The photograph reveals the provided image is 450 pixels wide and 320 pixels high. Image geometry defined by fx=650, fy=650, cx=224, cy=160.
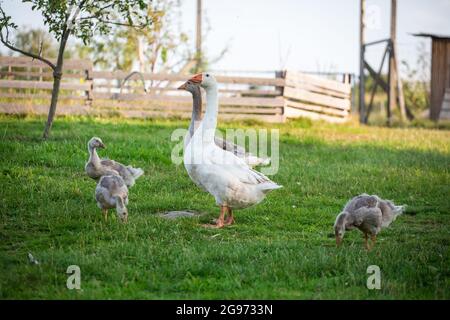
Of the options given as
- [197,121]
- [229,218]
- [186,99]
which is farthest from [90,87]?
[229,218]

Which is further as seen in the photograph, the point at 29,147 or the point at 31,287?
the point at 29,147

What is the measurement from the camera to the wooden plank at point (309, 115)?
20.9 meters

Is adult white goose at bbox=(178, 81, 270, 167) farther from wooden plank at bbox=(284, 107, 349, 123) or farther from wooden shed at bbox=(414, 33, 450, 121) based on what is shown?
wooden shed at bbox=(414, 33, 450, 121)

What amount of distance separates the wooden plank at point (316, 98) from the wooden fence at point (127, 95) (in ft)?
0.11

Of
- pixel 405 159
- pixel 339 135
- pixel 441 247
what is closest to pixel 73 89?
pixel 339 135

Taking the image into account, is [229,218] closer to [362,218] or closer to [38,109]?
[362,218]

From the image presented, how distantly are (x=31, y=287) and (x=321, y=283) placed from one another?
269cm

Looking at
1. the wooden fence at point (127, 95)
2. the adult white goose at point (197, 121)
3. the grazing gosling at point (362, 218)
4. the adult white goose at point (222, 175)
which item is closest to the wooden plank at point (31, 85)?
the wooden fence at point (127, 95)

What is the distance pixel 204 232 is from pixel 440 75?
21.5 m

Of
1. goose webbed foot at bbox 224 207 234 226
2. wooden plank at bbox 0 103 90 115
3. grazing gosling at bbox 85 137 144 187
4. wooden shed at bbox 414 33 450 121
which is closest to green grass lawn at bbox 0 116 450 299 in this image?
Answer: goose webbed foot at bbox 224 207 234 226

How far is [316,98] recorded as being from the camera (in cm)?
2300

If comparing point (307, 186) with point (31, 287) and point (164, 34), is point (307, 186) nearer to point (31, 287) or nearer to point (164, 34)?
point (31, 287)

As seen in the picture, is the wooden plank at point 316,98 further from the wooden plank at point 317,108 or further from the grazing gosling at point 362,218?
the grazing gosling at point 362,218

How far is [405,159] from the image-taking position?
14656 mm
